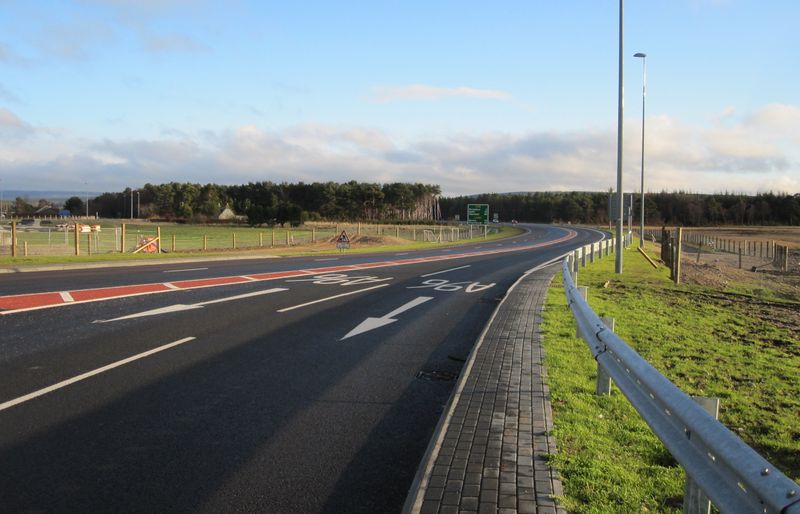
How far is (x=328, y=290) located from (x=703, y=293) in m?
11.3

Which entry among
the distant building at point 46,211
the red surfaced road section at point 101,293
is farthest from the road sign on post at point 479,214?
the distant building at point 46,211

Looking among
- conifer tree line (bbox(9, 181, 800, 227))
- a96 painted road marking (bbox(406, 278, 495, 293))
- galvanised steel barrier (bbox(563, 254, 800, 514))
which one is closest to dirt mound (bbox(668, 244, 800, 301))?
a96 painted road marking (bbox(406, 278, 495, 293))

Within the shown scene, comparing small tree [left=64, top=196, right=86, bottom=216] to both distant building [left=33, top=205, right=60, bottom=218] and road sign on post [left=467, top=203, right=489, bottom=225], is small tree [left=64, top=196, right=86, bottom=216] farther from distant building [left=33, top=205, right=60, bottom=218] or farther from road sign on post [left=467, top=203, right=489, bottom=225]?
road sign on post [left=467, top=203, right=489, bottom=225]

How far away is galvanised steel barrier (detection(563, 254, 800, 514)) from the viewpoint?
7.27ft

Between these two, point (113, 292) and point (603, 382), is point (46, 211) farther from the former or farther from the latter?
point (603, 382)

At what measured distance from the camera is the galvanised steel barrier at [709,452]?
2215 mm

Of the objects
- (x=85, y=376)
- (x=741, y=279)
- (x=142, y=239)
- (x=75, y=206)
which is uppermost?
(x=75, y=206)

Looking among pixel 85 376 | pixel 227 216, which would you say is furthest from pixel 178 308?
pixel 227 216

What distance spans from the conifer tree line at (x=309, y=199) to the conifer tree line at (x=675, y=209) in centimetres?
2765

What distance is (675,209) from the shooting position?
14375 cm

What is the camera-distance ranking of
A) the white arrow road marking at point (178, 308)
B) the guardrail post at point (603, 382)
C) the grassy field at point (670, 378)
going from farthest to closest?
the white arrow road marking at point (178, 308)
the guardrail post at point (603, 382)
the grassy field at point (670, 378)

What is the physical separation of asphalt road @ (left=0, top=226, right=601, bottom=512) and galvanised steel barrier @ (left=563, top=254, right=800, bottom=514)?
1.73 m

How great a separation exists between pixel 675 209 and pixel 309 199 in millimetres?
91082

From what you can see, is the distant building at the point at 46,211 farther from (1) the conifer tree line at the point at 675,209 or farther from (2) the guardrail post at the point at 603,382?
(2) the guardrail post at the point at 603,382
